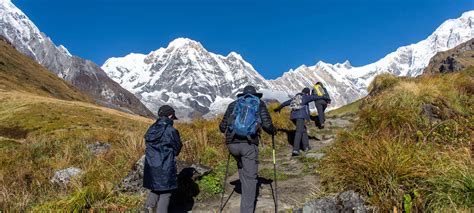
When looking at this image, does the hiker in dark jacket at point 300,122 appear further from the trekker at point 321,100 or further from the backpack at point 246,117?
the backpack at point 246,117

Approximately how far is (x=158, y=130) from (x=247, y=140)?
1.59m

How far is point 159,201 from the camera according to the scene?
23.1 feet

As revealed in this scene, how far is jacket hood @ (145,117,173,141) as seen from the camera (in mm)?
7120

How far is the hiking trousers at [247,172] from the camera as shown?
6953 mm

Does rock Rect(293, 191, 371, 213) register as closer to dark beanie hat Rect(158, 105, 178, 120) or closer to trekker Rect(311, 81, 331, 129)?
dark beanie hat Rect(158, 105, 178, 120)

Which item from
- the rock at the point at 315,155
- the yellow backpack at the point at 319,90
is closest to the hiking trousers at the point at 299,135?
the rock at the point at 315,155

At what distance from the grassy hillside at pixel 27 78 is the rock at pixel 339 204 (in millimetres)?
103660

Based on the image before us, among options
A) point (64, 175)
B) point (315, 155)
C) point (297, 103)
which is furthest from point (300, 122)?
point (64, 175)

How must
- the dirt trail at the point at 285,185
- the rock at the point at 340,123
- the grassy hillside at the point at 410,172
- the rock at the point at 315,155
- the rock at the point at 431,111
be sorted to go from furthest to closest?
the rock at the point at 340,123
the rock at the point at 431,111
the rock at the point at 315,155
the dirt trail at the point at 285,185
the grassy hillside at the point at 410,172

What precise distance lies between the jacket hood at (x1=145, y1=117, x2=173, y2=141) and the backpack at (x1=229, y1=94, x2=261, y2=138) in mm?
1162

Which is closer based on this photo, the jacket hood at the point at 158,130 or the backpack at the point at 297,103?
the jacket hood at the point at 158,130

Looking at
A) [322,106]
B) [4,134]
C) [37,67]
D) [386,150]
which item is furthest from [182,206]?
[37,67]

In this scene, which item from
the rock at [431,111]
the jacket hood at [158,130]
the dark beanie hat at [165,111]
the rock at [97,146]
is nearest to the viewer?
the jacket hood at [158,130]

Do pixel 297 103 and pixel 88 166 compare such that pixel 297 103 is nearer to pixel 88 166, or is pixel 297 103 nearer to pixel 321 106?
pixel 321 106
